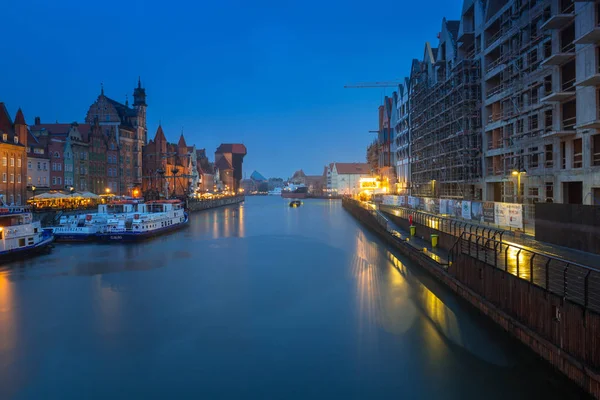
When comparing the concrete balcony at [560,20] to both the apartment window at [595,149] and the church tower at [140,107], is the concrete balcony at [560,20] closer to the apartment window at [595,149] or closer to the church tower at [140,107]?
the apartment window at [595,149]

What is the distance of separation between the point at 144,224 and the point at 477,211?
30.8 m

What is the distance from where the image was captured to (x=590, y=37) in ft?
74.9

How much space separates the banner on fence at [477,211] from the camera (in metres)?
26.3

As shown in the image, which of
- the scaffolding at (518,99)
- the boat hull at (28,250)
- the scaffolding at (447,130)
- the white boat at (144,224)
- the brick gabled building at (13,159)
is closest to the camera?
the boat hull at (28,250)

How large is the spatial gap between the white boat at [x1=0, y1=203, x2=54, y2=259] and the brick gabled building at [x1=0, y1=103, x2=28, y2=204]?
28807 mm

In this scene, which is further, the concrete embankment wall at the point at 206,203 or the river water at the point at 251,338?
the concrete embankment wall at the point at 206,203

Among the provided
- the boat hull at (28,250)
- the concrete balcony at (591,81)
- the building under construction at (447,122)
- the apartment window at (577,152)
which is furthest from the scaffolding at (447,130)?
the boat hull at (28,250)

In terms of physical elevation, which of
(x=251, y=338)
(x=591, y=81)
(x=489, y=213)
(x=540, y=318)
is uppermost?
(x=591, y=81)

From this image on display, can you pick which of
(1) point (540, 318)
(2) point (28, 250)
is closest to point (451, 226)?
(1) point (540, 318)

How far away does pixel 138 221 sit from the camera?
143 ft

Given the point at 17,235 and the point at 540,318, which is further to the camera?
the point at 17,235

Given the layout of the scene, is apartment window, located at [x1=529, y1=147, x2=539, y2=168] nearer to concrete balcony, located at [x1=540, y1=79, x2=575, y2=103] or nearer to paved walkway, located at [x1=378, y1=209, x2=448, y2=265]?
concrete balcony, located at [x1=540, y1=79, x2=575, y2=103]

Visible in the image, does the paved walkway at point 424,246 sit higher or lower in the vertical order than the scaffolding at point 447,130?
lower

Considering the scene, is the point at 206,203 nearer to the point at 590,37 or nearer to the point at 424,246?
the point at 424,246
